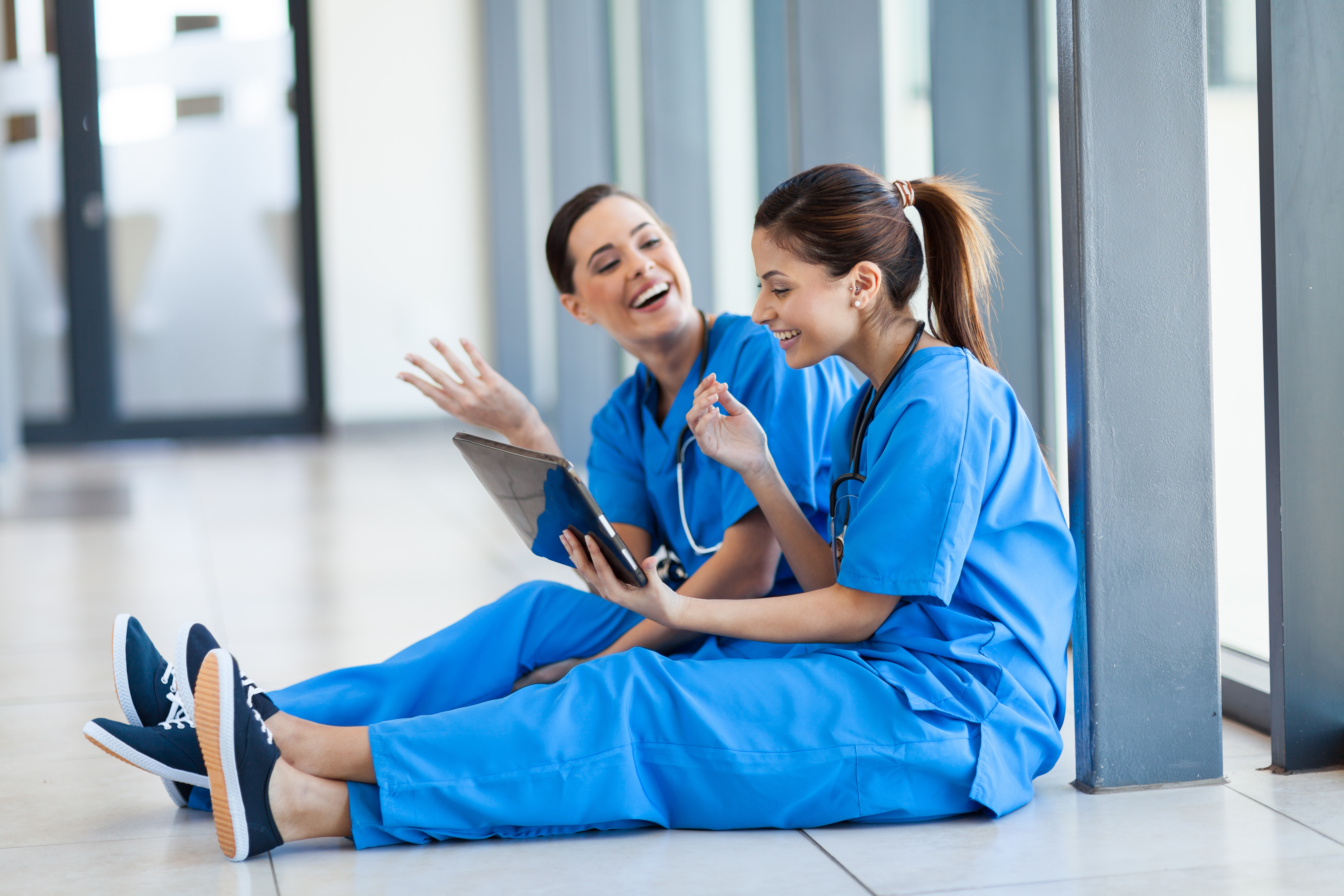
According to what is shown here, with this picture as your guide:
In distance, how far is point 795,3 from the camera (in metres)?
2.89

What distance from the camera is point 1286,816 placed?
66.9 inches

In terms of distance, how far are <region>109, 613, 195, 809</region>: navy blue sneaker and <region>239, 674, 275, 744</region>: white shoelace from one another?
0.90 ft

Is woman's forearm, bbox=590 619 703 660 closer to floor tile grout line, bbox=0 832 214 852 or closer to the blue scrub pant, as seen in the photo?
the blue scrub pant

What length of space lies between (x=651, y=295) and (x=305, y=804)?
0.83 metres

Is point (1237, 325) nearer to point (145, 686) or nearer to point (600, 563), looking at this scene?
point (600, 563)

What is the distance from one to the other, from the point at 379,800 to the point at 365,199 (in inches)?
225

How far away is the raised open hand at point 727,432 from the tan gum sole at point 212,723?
0.60m

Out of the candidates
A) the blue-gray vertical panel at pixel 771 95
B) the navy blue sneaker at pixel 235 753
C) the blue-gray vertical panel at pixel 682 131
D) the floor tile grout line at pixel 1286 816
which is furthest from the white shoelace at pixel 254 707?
the blue-gray vertical panel at pixel 682 131

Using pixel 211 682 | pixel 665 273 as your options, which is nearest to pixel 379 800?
pixel 211 682

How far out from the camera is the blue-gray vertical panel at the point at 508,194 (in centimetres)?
679

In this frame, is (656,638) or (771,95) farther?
(771,95)

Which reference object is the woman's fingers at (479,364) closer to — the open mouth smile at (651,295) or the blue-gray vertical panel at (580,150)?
the open mouth smile at (651,295)

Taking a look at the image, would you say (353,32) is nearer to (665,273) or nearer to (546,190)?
(546,190)

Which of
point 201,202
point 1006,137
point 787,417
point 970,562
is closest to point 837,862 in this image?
point 970,562
